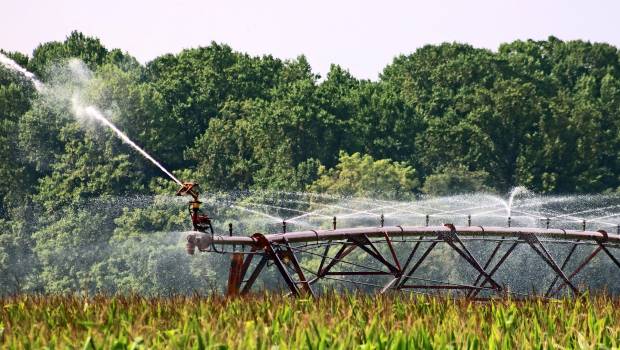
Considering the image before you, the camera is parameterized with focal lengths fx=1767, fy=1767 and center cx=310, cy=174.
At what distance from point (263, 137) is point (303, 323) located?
96694mm

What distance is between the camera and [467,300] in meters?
32.4

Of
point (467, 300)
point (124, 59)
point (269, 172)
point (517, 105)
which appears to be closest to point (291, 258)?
point (467, 300)

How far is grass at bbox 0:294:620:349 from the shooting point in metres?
24.0

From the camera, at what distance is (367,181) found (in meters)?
110

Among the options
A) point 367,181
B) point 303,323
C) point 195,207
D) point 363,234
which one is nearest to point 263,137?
point 367,181

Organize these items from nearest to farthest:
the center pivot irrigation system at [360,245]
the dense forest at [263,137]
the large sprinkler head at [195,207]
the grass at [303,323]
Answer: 1. the grass at [303,323]
2. the large sprinkler head at [195,207]
3. the center pivot irrigation system at [360,245]
4. the dense forest at [263,137]

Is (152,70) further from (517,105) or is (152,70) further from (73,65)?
(517,105)

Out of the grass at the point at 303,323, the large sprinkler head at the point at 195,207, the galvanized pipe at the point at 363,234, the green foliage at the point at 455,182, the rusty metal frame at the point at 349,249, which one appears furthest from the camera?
the green foliage at the point at 455,182

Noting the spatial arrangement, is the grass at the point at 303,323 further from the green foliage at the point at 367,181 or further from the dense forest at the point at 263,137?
the green foliage at the point at 367,181

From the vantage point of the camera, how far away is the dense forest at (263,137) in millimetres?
112625

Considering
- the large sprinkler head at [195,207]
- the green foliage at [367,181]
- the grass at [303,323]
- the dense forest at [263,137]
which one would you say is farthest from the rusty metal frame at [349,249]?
the dense forest at [263,137]

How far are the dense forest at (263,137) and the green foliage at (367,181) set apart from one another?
106mm

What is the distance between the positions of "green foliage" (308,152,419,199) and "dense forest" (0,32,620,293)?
11 centimetres

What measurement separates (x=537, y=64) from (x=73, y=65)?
37.4 metres
